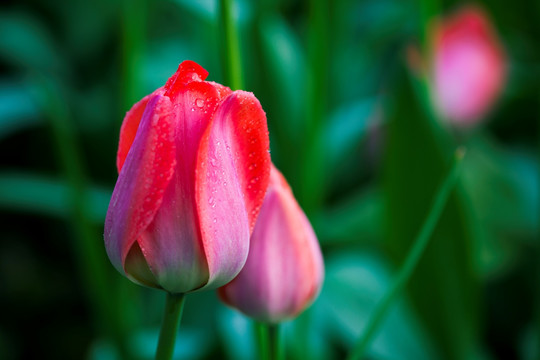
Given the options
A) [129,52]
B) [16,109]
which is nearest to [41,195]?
[16,109]

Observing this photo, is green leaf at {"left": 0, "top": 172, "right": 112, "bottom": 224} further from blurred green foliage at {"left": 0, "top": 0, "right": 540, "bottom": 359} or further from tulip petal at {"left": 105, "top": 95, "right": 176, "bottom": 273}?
tulip petal at {"left": 105, "top": 95, "right": 176, "bottom": 273}

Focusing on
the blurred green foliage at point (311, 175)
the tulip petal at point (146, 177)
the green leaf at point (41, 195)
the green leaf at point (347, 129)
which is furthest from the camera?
the green leaf at point (347, 129)

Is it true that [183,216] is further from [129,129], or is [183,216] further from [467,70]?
[467,70]

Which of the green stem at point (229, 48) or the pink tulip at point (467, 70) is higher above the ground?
the green stem at point (229, 48)

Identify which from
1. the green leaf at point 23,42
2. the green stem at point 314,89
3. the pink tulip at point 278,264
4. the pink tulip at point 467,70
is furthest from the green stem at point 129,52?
the green leaf at point 23,42

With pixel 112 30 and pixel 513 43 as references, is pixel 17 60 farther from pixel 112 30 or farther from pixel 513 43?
pixel 513 43

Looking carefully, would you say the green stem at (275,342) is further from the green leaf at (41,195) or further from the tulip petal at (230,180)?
the green leaf at (41,195)

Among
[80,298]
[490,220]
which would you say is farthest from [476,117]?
[80,298]

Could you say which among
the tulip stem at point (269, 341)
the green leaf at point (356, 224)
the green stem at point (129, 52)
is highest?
the green stem at point (129, 52)
